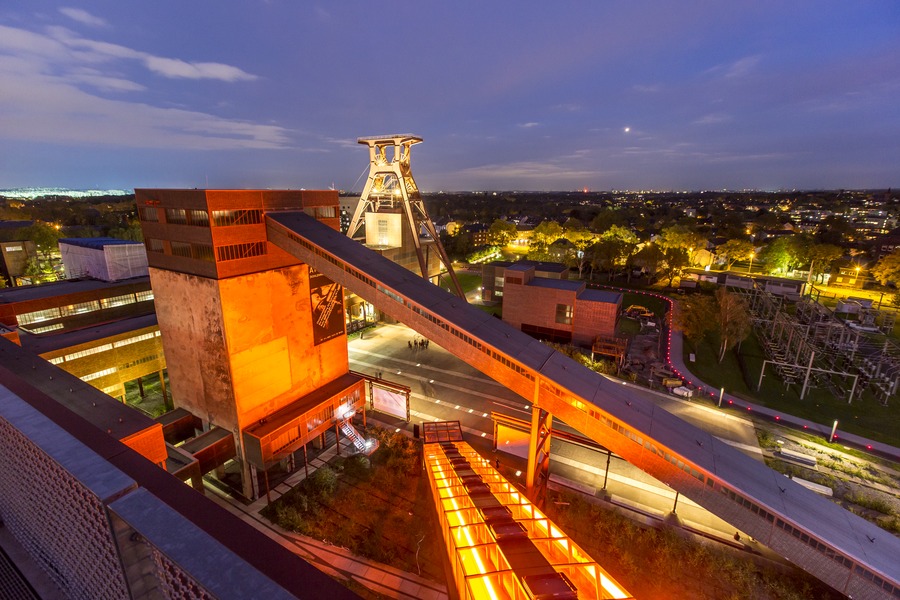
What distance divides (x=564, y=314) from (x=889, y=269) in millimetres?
63979

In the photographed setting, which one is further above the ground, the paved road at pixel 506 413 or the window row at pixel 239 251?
the window row at pixel 239 251

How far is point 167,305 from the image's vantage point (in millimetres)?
28016

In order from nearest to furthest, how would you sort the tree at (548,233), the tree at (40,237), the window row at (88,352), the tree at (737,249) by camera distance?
the window row at (88,352), the tree at (40,237), the tree at (737,249), the tree at (548,233)

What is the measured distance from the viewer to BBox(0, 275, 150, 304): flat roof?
4359 cm

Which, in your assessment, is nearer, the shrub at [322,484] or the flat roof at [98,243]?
the shrub at [322,484]

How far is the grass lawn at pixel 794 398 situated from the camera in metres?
34.4

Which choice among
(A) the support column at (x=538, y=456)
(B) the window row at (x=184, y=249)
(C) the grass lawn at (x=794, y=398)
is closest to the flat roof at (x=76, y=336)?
(B) the window row at (x=184, y=249)

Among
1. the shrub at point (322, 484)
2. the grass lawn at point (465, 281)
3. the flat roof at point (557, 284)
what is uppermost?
the flat roof at point (557, 284)

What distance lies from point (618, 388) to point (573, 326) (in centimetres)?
2819

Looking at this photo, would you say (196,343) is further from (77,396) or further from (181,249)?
(77,396)

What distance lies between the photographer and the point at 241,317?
2597 cm

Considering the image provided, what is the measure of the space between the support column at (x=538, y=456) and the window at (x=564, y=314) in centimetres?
2840

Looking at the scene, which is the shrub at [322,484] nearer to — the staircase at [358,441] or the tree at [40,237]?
the staircase at [358,441]

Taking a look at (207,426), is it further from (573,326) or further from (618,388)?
(573,326)
